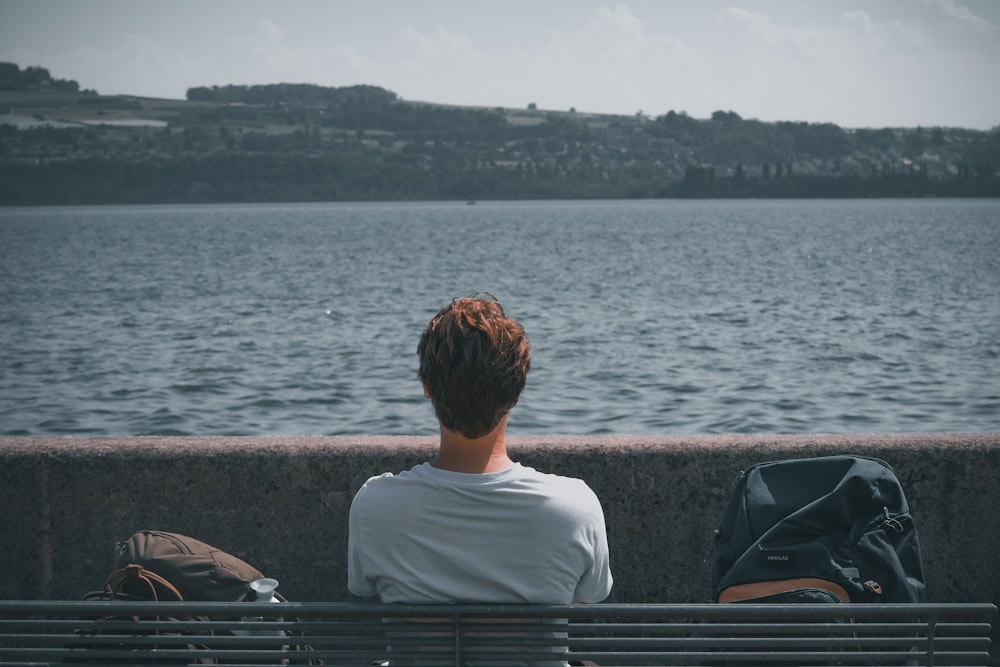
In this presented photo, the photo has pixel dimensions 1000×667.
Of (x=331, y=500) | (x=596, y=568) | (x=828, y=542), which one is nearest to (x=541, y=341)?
(x=331, y=500)

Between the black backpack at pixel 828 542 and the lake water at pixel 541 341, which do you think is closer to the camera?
the black backpack at pixel 828 542

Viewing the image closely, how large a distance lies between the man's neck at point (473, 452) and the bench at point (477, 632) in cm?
29

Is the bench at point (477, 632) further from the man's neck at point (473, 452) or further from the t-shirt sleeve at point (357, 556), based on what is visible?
the man's neck at point (473, 452)

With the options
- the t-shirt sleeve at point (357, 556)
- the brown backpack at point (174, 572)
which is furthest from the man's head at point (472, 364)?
the brown backpack at point (174, 572)

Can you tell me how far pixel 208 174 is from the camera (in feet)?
616

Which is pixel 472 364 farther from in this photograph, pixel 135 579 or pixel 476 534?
pixel 135 579

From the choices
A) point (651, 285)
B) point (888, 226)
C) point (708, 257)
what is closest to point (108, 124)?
point (888, 226)

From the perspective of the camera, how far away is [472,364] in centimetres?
221

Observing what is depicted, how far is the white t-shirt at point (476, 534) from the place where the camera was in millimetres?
2250

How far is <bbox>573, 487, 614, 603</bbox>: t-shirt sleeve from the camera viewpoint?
231 centimetres

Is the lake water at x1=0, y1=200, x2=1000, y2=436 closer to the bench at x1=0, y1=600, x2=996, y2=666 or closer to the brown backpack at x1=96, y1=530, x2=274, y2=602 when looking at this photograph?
the brown backpack at x1=96, y1=530, x2=274, y2=602

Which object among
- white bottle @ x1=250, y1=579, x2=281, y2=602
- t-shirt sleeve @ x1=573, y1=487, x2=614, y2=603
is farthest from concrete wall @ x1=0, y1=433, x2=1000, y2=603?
t-shirt sleeve @ x1=573, y1=487, x2=614, y2=603

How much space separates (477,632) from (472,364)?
1.84ft

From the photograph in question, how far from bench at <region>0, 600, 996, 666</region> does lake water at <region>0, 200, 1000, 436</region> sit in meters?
13.7
